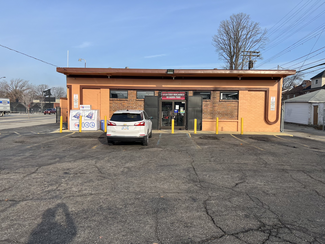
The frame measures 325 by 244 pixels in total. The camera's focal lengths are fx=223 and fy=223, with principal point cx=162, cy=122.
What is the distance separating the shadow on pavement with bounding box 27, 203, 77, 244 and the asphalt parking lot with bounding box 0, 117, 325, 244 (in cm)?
1

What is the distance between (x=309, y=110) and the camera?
2497 cm

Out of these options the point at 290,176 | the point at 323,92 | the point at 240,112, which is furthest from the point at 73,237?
the point at 323,92

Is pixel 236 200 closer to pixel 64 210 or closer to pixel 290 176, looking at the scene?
pixel 290 176

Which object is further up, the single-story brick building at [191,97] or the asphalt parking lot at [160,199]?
the single-story brick building at [191,97]

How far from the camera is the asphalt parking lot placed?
3.20 meters

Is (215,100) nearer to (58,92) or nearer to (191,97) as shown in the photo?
(191,97)

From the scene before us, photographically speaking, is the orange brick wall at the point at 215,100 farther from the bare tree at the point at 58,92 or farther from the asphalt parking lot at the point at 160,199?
the bare tree at the point at 58,92

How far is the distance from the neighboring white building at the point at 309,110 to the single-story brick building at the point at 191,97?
852 centimetres

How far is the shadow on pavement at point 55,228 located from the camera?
303 cm

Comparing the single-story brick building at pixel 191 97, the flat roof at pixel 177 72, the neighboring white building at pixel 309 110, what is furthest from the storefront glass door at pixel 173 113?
the neighboring white building at pixel 309 110

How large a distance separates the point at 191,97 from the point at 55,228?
14.7m

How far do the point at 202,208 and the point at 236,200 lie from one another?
2.75 ft

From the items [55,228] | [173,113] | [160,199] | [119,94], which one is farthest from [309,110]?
[55,228]

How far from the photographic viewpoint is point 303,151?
977 centimetres
